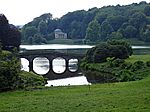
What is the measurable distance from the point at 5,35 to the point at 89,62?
22.0 m

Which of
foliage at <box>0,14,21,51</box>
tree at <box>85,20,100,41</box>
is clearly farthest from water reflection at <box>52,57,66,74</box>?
tree at <box>85,20,100,41</box>

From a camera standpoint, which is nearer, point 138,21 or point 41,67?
point 41,67

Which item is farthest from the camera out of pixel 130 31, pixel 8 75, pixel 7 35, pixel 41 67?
pixel 130 31

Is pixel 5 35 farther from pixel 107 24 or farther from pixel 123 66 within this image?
pixel 107 24

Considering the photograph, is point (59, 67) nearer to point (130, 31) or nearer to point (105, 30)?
point (130, 31)

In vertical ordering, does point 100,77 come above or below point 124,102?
below

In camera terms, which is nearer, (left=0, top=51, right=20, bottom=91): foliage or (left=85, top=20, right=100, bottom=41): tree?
(left=0, top=51, right=20, bottom=91): foliage

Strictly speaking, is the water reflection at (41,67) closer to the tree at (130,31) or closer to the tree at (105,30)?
the tree at (130,31)

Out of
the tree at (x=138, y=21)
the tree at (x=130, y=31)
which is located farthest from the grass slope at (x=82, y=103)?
the tree at (x=138, y=21)

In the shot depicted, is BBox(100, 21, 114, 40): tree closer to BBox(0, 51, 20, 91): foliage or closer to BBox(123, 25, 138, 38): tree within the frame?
BBox(123, 25, 138, 38): tree

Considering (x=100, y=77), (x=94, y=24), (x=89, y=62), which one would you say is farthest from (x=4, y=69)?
(x=94, y=24)

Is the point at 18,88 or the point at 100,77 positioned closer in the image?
the point at 18,88

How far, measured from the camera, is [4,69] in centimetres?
3978

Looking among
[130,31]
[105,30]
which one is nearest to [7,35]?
[130,31]
